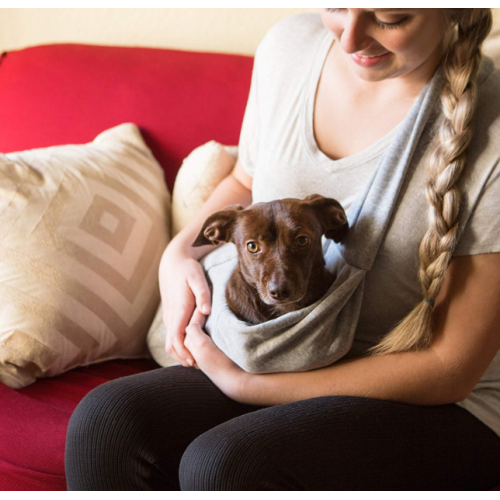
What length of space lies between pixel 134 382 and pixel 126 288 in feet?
1.43

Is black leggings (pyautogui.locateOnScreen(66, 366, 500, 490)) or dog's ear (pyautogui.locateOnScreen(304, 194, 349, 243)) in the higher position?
dog's ear (pyautogui.locateOnScreen(304, 194, 349, 243))

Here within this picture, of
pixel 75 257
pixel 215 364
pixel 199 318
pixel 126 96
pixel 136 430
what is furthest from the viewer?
pixel 126 96

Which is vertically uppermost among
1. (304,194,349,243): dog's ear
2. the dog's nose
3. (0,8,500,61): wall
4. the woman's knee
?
(0,8,500,61): wall

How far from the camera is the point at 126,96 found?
194cm

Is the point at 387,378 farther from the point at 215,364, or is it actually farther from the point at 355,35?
the point at 355,35

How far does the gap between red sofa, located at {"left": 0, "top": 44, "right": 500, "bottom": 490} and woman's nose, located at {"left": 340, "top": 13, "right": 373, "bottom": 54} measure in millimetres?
786

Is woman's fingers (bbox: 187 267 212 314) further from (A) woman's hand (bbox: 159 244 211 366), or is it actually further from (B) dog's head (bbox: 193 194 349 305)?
(B) dog's head (bbox: 193 194 349 305)

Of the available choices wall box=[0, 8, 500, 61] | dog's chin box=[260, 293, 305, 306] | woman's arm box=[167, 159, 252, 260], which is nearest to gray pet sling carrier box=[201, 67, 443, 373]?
dog's chin box=[260, 293, 305, 306]

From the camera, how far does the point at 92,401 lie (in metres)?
1.15

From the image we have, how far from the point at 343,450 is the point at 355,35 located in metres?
0.81

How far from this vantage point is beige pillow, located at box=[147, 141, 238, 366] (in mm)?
1735

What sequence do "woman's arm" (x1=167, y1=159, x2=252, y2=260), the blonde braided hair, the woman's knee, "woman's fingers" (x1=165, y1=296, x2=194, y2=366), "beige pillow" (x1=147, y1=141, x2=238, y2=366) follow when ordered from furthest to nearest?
"beige pillow" (x1=147, y1=141, x2=238, y2=366) → "woman's arm" (x1=167, y1=159, x2=252, y2=260) → "woman's fingers" (x1=165, y1=296, x2=194, y2=366) → the blonde braided hair → the woman's knee

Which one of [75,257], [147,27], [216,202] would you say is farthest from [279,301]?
[147,27]

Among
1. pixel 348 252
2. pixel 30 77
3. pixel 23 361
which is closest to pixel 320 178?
pixel 348 252
